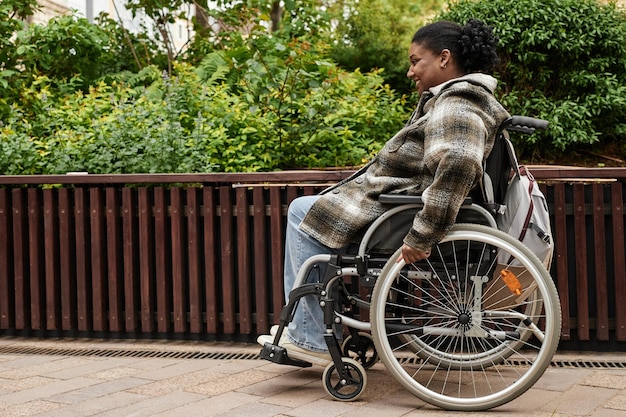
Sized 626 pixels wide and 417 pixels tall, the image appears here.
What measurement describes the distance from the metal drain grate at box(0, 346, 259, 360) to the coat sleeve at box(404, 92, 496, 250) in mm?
1600

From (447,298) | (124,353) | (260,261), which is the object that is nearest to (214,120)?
(260,261)

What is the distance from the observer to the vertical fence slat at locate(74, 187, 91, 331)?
5.10m

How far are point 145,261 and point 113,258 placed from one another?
20 cm

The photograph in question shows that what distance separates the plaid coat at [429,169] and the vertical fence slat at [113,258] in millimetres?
1769

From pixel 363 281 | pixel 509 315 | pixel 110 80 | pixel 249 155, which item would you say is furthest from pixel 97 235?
pixel 110 80

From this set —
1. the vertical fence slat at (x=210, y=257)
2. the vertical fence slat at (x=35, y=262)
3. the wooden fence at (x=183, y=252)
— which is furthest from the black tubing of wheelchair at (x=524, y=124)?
the vertical fence slat at (x=35, y=262)

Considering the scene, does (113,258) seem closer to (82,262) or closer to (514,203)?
(82,262)

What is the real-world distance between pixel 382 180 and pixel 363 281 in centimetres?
41

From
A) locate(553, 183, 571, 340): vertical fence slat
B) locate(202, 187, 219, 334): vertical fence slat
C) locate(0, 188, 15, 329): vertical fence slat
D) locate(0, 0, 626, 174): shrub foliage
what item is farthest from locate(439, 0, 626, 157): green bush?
locate(0, 188, 15, 329): vertical fence slat

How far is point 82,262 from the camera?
16.8ft

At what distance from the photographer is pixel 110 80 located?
871 centimetres

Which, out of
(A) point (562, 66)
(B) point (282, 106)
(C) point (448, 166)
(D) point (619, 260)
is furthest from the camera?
(A) point (562, 66)

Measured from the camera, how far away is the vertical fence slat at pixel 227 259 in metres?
4.84

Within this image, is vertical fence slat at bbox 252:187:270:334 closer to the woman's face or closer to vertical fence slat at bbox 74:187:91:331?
vertical fence slat at bbox 74:187:91:331
